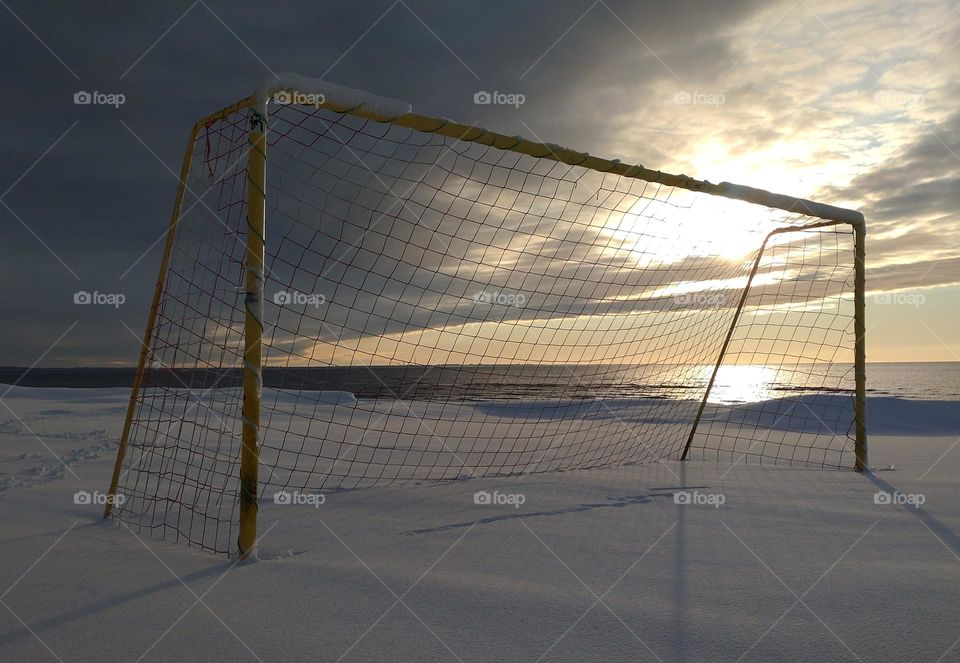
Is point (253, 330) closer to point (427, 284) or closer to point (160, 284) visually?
point (160, 284)

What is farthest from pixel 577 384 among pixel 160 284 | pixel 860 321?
pixel 160 284

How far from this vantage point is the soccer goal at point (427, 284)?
2.84 metres

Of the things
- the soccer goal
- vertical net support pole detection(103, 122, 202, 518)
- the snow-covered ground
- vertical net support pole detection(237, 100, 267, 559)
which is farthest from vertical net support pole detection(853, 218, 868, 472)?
vertical net support pole detection(103, 122, 202, 518)

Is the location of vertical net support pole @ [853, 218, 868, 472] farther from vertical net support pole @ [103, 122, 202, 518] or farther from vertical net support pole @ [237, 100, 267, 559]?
vertical net support pole @ [103, 122, 202, 518]

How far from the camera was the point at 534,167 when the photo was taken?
3.79 metres

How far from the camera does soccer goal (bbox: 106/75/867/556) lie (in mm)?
2836

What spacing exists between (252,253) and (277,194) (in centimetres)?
63

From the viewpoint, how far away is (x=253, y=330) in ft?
7.79

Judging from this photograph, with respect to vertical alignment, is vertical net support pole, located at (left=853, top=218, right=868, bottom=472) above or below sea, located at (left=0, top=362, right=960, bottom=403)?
above

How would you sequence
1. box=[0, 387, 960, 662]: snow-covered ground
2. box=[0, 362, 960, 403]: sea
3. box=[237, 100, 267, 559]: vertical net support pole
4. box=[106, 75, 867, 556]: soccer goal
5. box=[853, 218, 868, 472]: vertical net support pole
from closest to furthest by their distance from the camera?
1. box=[0, 387, 960, 662]: snow-covered ground
2. box=[237, 100, 267, 559]: vertical net support pole
3. box=[106, 75, 867, 556]: soccer goal
4. box=[853, 218, 868, 472]: vertical net support pole
5. box=[0, 362, 960, 403]: sea

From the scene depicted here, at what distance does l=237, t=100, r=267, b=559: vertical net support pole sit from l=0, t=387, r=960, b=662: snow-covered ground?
0.75ft

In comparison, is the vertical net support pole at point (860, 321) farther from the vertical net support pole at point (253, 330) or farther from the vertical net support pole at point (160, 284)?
the vertical net support pole at point (160, 284)

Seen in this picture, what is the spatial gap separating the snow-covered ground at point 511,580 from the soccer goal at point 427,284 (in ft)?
1.23

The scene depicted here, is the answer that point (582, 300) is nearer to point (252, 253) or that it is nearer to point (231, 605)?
point (252, 253)
